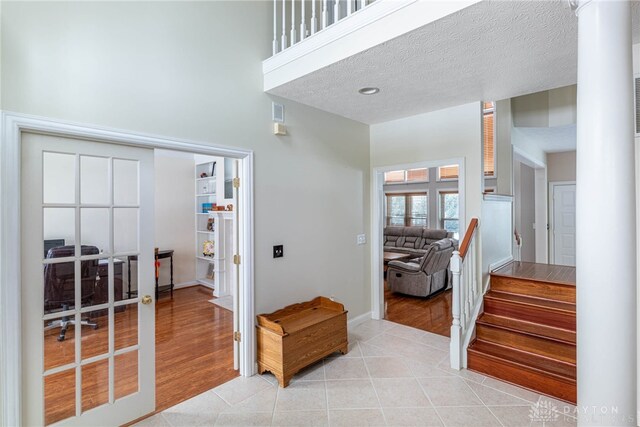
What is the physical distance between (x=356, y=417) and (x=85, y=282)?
6.96ft

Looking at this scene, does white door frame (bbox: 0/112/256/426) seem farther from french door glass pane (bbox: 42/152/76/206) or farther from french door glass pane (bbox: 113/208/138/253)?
french door glass pane (bbox: 113/208/138/253)

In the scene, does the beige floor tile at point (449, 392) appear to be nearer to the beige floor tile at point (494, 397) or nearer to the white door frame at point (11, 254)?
the beige floor tile at point (494, 397)

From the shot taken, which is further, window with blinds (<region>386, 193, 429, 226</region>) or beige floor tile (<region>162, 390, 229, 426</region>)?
window with blinds (<region>386, 193, 429, 226</region>)

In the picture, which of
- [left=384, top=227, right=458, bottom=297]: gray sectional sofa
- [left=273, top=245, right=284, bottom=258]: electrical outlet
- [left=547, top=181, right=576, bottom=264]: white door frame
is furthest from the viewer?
[left=547, top=181, right=576, bottom=264]: white door frame

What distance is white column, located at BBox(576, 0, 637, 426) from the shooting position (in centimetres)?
122

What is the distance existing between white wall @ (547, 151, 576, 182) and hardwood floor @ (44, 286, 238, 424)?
6947 mm

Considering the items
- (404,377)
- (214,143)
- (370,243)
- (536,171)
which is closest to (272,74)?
(214,143)

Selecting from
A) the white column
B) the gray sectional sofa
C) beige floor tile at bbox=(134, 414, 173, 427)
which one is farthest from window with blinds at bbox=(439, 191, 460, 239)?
beige floor tile at bbox=(134, 414, 173, 427)

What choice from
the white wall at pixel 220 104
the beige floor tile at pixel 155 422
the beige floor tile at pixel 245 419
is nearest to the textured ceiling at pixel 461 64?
the white wall at pixel 220 104

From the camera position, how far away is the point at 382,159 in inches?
166

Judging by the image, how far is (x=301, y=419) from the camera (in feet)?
7.54

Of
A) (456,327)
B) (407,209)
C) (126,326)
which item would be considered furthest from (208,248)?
(407,209)

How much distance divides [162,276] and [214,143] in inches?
162

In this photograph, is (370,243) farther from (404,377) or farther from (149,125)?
(149,125)
